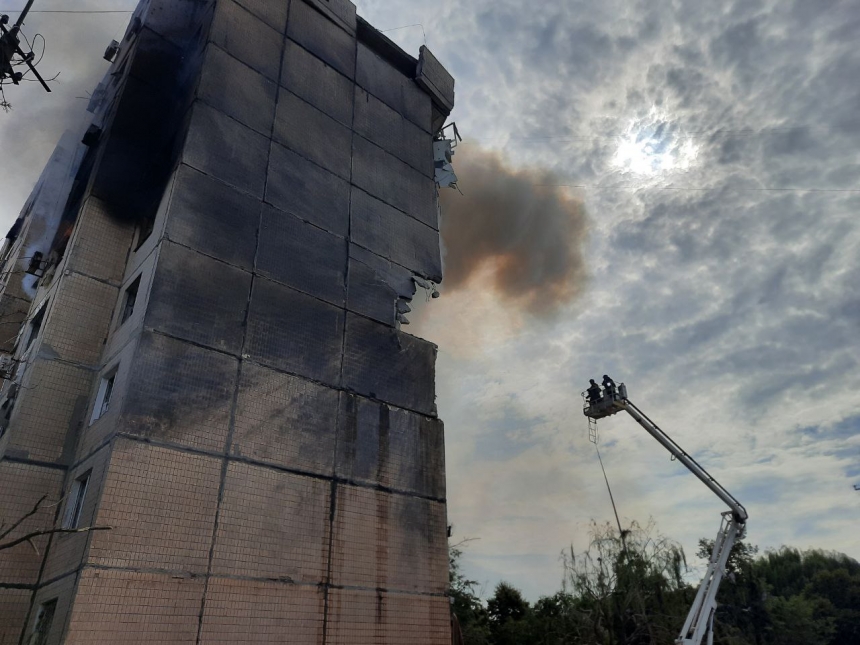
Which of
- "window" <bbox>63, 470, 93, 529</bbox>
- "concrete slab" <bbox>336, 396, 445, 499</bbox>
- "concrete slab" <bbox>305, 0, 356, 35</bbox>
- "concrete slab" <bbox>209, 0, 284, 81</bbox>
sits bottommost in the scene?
"window" <bbox>63, 470, 93, 529</bbox>

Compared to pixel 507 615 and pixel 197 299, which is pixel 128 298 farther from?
pixel 507 615

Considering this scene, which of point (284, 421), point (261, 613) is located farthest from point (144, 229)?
point (261, 613)

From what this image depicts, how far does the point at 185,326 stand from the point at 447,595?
27.3 feet

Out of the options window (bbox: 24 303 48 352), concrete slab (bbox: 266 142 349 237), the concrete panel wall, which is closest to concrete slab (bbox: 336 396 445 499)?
concrete slab (bbox: 266 142 349 237)

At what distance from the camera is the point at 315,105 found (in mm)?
16359

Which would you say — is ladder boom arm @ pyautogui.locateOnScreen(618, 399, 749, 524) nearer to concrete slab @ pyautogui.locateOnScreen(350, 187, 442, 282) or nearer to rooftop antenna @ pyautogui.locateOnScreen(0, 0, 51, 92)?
concrete slab @ pyautogui.locateOnScreen(350, 187, 442, 282)

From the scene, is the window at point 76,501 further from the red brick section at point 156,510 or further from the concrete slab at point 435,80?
the concrete slab at point 435,80

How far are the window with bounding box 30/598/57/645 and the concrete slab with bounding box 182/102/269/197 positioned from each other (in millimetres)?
8971

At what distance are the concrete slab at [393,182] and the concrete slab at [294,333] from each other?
16.1ft

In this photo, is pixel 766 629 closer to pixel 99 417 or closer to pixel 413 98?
pixel 413 98

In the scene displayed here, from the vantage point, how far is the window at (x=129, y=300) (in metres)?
11.9

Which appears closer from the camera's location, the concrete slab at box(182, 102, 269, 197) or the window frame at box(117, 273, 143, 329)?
the window frame at box(117, 273, 143, 329)

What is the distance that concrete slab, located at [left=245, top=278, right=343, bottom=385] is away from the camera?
12.1 m

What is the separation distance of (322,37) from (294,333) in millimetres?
10830
